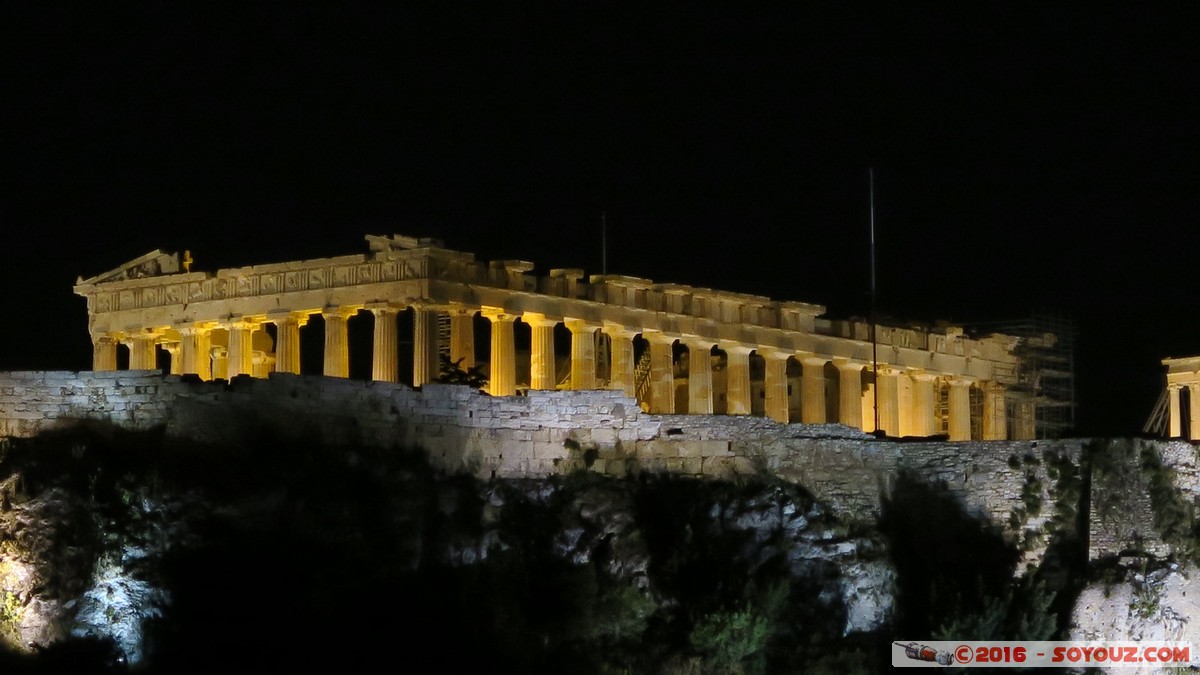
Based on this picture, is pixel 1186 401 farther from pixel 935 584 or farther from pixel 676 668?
pixel 676 668

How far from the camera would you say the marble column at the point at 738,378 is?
106188mm

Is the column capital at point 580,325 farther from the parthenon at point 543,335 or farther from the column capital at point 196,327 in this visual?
the column capital at point 196,327

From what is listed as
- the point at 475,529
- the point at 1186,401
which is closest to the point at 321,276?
the point at 475,529

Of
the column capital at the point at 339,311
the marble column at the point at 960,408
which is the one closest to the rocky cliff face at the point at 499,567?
the column capital at the point at 339,311

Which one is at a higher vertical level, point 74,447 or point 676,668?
point 74,447

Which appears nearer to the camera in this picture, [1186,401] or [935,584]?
[935,584]

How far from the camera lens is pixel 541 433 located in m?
81.9

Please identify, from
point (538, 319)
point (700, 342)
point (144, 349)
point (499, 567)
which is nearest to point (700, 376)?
point (700, 342)

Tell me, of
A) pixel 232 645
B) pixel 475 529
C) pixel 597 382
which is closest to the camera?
pixel 232 645

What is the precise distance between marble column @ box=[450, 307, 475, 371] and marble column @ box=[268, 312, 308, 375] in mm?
5406

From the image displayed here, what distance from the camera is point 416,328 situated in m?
96.4

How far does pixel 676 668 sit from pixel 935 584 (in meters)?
9.89

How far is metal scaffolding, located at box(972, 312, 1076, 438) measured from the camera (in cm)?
11606

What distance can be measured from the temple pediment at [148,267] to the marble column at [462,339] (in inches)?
450
